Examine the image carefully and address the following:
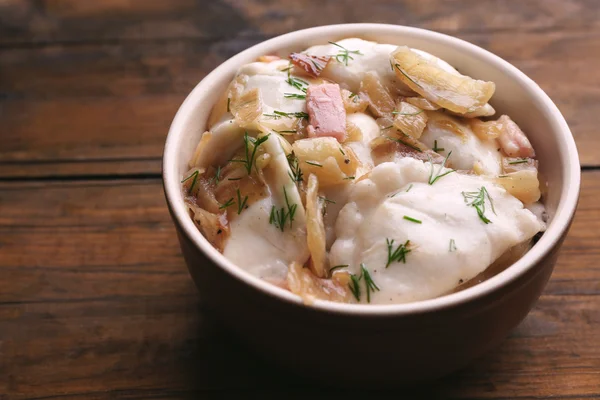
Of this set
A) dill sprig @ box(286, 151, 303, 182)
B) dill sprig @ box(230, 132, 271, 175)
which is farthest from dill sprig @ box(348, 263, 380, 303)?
dill sprig @ box(230, 132, 271, 175)

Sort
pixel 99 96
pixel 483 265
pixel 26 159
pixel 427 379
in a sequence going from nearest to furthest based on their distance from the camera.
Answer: pixel 483 265 < pixel 427 379 < pixel 26 159 < pixel 99 96

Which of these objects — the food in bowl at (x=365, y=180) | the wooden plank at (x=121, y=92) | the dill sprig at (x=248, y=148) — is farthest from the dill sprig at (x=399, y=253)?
the wooden plank at (x=121, y=92)

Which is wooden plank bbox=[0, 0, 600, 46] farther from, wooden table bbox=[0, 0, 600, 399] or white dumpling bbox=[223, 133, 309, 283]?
white dumpling bbox=[223, 133, 309, 283]

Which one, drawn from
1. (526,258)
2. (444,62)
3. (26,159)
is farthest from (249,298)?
(26,159)

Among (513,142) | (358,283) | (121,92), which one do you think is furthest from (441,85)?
(121,92)

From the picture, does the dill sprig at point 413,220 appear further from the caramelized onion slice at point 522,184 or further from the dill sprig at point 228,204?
the dill sprig at point 228,204

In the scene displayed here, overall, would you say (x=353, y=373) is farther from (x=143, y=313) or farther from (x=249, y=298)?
(x=143, y=313)

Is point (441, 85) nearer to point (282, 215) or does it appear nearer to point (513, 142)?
point (513, 142)
